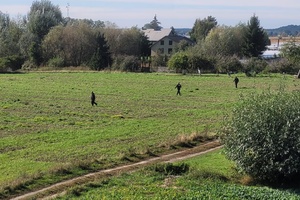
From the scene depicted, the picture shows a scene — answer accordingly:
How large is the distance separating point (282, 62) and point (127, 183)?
225ft

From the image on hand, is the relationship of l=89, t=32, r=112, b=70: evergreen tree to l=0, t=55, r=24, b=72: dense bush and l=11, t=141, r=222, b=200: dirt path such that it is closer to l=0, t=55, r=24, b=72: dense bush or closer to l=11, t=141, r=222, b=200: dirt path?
l=0, t=55, r=24, b=72: dense bush

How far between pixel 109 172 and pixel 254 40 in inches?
3186

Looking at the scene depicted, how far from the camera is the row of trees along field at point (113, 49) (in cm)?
8412

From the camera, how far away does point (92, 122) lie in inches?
1404

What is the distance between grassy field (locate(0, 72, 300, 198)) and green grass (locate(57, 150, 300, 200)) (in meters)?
2.36

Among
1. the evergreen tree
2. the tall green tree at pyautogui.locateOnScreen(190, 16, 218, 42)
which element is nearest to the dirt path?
the evergreen tree

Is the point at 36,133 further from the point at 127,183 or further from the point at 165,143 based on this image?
the point at 127,183

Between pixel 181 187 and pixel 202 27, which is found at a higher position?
pixel 202 27

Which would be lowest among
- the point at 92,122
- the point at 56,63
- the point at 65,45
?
the point at 92,122

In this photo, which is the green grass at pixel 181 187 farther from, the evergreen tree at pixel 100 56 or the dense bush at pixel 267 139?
the evergreen tree at pixel 100 56

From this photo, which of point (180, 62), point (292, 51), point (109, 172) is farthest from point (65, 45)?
point (109, 172)

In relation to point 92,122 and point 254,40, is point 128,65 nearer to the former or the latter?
point 254,40

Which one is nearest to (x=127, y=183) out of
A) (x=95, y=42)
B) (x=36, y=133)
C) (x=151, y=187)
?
(x=151, y=187)

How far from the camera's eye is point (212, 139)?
1188 inches
